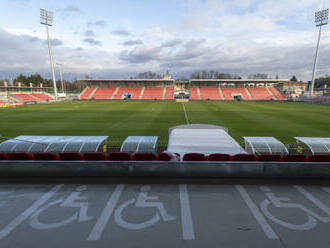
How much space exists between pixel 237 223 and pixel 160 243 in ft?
6.93

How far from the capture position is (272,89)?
75.9m

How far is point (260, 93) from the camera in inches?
A: 2857

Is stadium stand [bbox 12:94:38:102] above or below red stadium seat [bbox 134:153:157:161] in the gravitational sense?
above

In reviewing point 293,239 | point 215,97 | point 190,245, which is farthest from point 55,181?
point 215,97

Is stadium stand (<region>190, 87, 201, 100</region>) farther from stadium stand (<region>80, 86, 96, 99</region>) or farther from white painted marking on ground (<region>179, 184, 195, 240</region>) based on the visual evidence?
white painted marking on ground (<region>179, 184, 195, 240</region>)

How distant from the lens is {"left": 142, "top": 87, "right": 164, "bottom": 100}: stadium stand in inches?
2853

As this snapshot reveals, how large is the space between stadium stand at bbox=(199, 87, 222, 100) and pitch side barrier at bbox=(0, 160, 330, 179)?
216ft

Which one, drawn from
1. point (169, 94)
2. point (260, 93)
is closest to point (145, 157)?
point (169, 94)

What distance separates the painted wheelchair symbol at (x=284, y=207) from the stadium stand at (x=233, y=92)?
68779 mm

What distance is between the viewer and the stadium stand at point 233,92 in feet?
235

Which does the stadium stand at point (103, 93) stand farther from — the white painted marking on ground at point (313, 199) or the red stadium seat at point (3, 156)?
the white painted marking on ground at point (313, 199)

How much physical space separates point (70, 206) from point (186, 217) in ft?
11.3

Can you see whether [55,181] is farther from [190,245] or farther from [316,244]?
[316,244]

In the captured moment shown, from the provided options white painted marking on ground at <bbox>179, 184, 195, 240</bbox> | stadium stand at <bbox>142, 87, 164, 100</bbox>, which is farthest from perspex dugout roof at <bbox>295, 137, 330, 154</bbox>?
stadium stand at <bbox>142, 87, 164, 100</bbox>
